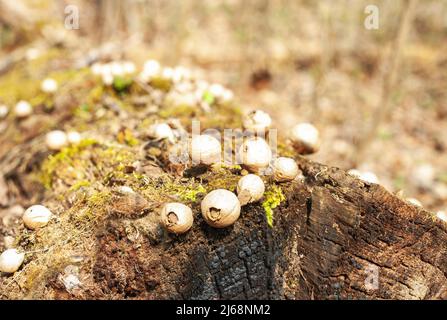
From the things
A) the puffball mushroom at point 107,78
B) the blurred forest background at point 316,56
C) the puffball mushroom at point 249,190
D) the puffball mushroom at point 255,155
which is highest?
the puffball mushroom at point 107,78

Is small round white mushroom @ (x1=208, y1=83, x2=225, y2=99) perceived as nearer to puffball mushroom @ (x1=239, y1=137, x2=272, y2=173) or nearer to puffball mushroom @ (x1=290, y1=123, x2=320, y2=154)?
puffball mushroom @ (x1=290, y1=123, x2=320, y2=154)

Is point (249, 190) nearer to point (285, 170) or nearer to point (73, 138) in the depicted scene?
point (285, 170)

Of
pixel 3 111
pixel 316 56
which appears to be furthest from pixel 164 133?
pixel 316 56

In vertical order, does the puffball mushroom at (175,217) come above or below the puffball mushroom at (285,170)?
below

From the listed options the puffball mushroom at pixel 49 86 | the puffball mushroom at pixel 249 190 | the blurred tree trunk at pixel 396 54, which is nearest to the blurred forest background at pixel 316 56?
the blurred tree trunk at pixel 396 54

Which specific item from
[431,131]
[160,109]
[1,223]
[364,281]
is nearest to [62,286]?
[1,223]

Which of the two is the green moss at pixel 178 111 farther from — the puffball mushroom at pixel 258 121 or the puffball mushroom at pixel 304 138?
the puffball mushroom at pixel 304 138
